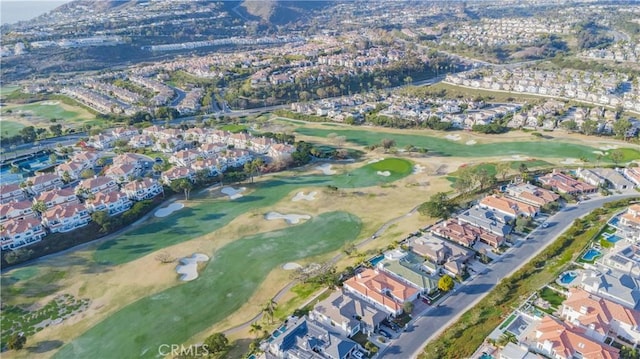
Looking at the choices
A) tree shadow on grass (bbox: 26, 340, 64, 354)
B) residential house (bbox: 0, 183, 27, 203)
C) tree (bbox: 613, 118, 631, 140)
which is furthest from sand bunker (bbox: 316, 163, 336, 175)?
tree (bbox: 613, 118, 631, 140)

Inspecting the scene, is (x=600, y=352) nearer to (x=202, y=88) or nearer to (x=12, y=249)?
(x=12, y=249)

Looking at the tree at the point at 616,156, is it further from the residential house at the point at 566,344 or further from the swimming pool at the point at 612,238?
the residential house at the point at 566,344

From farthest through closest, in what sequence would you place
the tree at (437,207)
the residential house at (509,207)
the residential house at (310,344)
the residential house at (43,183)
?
1. the residential house at (43,183)
2. the tree at (437,207)
3. the residential house at (509,207)
4. the residential house at (310,344)

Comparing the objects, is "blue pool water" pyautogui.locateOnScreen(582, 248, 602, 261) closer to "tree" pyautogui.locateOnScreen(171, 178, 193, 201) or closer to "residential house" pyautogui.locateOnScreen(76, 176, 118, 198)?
"tree" pyautogui.locateOnScreen(171, 178, 193, 201)

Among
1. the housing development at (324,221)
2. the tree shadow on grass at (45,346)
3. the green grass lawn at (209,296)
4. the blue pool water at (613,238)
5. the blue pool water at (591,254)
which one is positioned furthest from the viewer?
the blue pool water at (613,238)

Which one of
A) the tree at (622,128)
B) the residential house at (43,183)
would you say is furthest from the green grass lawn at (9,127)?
the tree at (622,128)

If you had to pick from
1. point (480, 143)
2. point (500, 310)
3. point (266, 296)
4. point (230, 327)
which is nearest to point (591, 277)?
point (500, 310)

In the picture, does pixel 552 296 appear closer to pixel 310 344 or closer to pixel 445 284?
pixel 445 284
